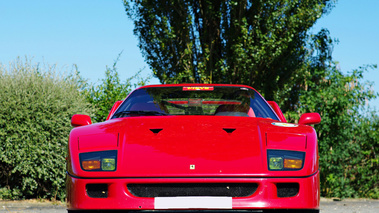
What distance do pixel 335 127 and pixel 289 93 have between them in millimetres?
2874

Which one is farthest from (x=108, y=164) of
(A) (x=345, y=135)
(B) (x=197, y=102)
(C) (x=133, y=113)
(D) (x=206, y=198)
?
(A) (x=345, y=135)

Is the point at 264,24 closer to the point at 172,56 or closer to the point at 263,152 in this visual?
the point at 172,56

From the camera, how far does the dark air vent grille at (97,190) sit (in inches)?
127

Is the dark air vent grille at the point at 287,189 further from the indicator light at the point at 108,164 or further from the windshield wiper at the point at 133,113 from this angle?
the windshield wiper at the point at 133,113

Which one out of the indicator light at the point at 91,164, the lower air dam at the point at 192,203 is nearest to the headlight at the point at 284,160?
the lower air dam at the point at 192,203

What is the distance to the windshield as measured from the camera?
15.2 feet

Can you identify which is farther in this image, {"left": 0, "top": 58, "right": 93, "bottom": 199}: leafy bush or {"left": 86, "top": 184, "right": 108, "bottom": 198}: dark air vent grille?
{"left": 0, "top": 58, "right": 93, "bottom": 199}: leafy bush

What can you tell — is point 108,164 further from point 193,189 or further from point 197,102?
point 197,102

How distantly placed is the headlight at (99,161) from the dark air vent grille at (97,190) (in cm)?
11

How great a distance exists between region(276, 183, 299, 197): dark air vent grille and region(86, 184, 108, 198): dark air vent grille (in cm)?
107

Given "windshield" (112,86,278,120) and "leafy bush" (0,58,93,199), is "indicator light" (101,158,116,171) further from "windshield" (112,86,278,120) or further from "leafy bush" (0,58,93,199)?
"leafy bush" (0,58,93,199)

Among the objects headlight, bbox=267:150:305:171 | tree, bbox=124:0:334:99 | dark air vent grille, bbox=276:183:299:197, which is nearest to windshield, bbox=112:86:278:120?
headlight, bbox=267:150:305:171

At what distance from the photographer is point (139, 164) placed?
3.23 metres

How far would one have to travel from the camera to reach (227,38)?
47.0 ft
